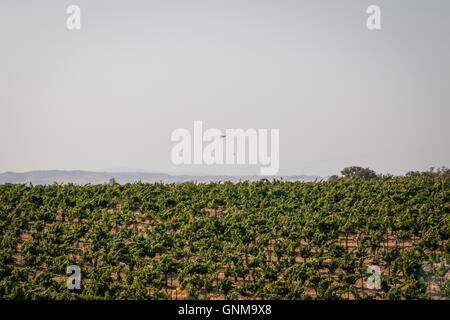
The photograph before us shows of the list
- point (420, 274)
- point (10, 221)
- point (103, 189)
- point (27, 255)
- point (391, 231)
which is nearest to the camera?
point (420, 274)

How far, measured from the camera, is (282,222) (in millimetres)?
33344

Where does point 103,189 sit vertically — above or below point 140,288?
above

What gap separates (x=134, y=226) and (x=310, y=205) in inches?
545

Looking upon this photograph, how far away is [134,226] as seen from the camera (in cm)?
3556

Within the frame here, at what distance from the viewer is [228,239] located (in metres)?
31.9

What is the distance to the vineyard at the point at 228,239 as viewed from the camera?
83.7 ft

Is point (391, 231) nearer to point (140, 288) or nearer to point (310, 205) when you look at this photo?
point (310, 205)

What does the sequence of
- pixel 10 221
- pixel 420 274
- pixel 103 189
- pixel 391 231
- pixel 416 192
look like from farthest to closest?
pixel 103 189
pixel 416 192
pixel 10 221
pixel 391 231
pixel 420 274

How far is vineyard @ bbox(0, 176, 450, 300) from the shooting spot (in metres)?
25.5

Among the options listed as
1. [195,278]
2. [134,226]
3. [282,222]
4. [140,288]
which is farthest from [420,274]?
[134,226]
